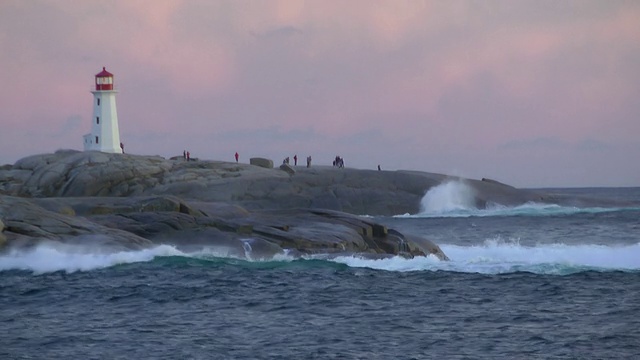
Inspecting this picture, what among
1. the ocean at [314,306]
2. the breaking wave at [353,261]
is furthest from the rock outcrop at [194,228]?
the ocean at [314,306]

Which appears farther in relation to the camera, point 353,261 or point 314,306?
point 353,261

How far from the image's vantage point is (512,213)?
83500mm

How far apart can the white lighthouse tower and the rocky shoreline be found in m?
4.97

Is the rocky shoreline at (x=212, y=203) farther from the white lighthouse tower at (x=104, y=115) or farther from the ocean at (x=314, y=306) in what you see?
the white lighthouse tower at (x=104, y=115)

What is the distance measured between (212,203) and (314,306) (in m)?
17.7

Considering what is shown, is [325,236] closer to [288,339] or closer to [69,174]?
[288,339]

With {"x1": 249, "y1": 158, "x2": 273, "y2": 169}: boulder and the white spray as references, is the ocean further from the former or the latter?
{"x1": 249, "y1": 158, "x2": 273, "y2": 169}: boulder

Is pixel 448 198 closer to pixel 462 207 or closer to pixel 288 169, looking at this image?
pixel 462 207

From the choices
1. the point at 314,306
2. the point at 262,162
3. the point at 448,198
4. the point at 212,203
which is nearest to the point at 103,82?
the point at 262,162

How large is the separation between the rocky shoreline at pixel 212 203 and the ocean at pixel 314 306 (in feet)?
3.67

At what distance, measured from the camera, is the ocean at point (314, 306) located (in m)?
23.2

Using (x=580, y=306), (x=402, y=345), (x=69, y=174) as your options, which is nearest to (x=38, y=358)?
(x=402, y=345)

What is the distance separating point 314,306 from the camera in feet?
95.2

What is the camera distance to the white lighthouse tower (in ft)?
284
